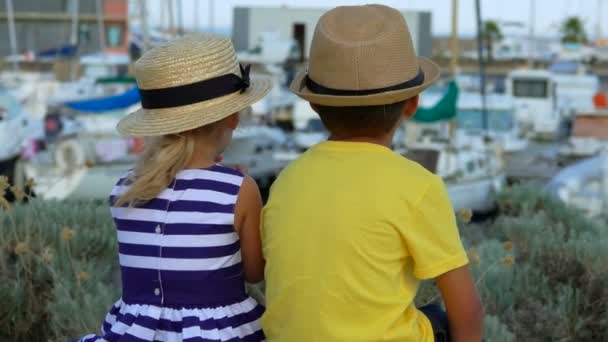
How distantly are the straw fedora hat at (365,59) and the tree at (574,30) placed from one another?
180ft

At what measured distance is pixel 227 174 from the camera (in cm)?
247

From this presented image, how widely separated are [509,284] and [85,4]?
43066 mm

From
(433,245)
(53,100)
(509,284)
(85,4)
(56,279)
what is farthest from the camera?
(85,4)

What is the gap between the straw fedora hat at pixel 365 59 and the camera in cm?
227

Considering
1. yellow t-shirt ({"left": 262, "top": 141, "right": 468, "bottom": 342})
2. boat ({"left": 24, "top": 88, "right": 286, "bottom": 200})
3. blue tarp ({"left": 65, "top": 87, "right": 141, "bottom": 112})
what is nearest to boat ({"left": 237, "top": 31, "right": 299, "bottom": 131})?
boat ({"left": 24, "top": 88, "right": 286, "bottom": 200})

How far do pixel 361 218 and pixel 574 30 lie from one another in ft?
186

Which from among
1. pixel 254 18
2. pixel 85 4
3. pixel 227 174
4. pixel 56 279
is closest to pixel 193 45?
pixel 227 174

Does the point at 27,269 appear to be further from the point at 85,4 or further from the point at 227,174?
the point at 85,4

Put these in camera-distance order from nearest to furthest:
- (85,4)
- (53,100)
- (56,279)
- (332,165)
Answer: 1. (332,165)
2. (56,279)
3. (53,100)
4. (85,4)

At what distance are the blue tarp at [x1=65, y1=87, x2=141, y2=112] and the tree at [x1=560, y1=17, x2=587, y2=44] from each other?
45.3 meters

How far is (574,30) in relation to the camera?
183 ft

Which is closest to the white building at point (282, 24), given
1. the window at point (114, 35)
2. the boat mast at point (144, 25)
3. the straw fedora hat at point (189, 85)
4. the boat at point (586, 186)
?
the window at point (114, 35)

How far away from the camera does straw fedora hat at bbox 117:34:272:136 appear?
2.53 metres

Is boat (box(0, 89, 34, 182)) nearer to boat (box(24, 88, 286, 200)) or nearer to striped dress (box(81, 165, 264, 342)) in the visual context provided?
boat (box(24, 88, 286, 200))
